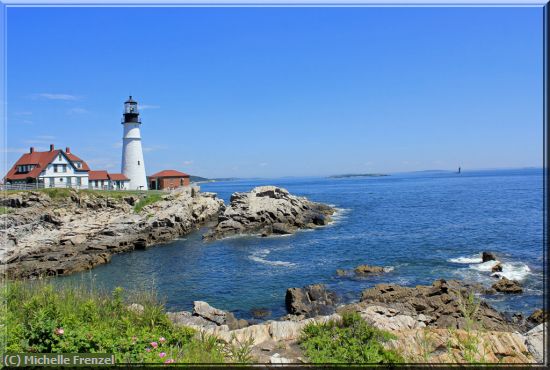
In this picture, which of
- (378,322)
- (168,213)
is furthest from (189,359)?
(168,213)

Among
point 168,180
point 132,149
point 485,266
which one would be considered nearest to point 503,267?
point 485,266

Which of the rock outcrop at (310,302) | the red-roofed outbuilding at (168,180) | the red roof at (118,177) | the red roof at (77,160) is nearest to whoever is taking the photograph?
the rock outcrop at (310,302)

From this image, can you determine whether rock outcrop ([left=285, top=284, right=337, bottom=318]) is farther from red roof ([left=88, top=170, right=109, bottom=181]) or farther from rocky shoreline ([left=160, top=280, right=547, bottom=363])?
red roof ([left=88, top=170, right=109, bottom=181])

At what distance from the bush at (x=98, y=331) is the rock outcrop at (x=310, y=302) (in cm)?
973

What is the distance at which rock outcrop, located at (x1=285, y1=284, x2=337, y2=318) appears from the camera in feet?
56.0

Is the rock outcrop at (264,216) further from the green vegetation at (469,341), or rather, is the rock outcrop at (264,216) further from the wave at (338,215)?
the green vegetation at (469,341)

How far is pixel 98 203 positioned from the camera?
132 feet

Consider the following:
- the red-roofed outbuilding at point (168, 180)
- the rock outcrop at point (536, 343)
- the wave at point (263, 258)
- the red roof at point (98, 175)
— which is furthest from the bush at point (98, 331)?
the red-roofed outbuilding at point (168, 180)

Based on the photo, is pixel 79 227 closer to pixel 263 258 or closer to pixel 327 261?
pixel 263 258

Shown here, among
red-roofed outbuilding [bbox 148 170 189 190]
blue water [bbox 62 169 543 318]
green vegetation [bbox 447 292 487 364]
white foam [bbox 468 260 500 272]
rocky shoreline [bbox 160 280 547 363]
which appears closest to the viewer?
green vegetation [bbox 447 292 487 364]

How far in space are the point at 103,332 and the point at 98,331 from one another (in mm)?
93

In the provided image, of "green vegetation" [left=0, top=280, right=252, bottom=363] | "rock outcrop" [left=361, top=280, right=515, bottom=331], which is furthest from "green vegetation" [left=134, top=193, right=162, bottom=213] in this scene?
"green vegetation" [left=0, top=280, right=252, bottom=363]

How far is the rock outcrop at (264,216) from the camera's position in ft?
133

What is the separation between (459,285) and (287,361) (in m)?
15.6
